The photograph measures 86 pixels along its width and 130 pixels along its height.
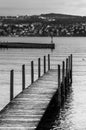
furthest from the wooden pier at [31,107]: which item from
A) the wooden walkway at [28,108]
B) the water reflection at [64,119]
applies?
the water reflection at [64,119]

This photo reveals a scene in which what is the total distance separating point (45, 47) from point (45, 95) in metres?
132

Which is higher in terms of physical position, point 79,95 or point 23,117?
point 23,117

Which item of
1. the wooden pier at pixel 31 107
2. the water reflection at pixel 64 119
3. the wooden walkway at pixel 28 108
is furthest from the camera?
the water reflection at pixel 64 119

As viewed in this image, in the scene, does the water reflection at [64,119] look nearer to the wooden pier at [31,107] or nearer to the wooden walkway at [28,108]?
the wooden pier at [31,107]

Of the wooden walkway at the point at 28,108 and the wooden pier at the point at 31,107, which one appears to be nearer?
the wooden walkway at the point at 28,108

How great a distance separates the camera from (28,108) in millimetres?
21250

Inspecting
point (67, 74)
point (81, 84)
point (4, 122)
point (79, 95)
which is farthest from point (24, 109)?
point (81, 84)

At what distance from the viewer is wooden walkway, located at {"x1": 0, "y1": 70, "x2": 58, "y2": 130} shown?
17938 millimetres

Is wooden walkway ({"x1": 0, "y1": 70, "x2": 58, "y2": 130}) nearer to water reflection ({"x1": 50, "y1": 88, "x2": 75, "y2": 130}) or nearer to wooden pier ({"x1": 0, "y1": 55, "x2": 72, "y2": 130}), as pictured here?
wooden pier ({"x1": 0, "y1": 55, "x2": 72, "y2": 130})

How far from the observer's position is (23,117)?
19.2 m

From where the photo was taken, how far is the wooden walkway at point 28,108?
17938 mm

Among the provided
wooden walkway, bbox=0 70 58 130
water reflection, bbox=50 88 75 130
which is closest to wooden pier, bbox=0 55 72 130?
wooden walkway, bbox=0 70 58 130

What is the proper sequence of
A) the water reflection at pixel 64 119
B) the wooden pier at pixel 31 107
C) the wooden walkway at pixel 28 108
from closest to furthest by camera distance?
the wooden walkway at pixel 28 108 < the wooden pier at pixel 31 107 < the water reflection at pixel 64 119

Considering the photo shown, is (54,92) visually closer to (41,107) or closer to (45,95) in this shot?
(45,95)
